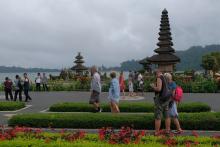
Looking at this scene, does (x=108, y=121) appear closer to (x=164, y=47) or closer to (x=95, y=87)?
(x=95, y=87)

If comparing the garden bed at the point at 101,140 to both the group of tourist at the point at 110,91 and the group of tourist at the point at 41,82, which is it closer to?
the group of tourist at the point at 110,91

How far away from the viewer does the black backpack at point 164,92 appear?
13609 millimetres

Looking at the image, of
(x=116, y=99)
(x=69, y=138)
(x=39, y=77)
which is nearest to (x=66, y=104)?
(x=116, y=99)

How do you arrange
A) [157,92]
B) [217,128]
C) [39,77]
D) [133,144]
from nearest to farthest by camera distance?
1. [133,144]
2. [157,92]
3. [217,128]
4. [39,77]

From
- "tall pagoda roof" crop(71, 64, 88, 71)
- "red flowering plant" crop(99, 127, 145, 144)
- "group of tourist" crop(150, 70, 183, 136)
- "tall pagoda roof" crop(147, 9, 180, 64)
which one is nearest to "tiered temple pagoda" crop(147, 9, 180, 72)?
"tall pagoda roof" crop(147, 9, 180, 64)

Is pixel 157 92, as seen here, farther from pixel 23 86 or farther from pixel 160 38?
pixel 160 38

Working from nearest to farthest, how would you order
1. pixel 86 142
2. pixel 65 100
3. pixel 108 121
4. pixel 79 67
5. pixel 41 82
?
pixel 86 142 → pixel 108 121 → pixel 65 100 → pixel 41 82 → pixel 79 67

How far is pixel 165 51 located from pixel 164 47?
2.82 feet

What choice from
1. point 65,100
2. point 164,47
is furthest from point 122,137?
point 164,47

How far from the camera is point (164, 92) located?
1360cm

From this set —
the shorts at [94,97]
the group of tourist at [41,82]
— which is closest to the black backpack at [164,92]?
the shorts at [94,97]

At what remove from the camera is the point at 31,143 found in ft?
32.3

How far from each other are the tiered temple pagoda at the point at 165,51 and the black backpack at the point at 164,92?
96.2 feet

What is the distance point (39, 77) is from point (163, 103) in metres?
25.9
